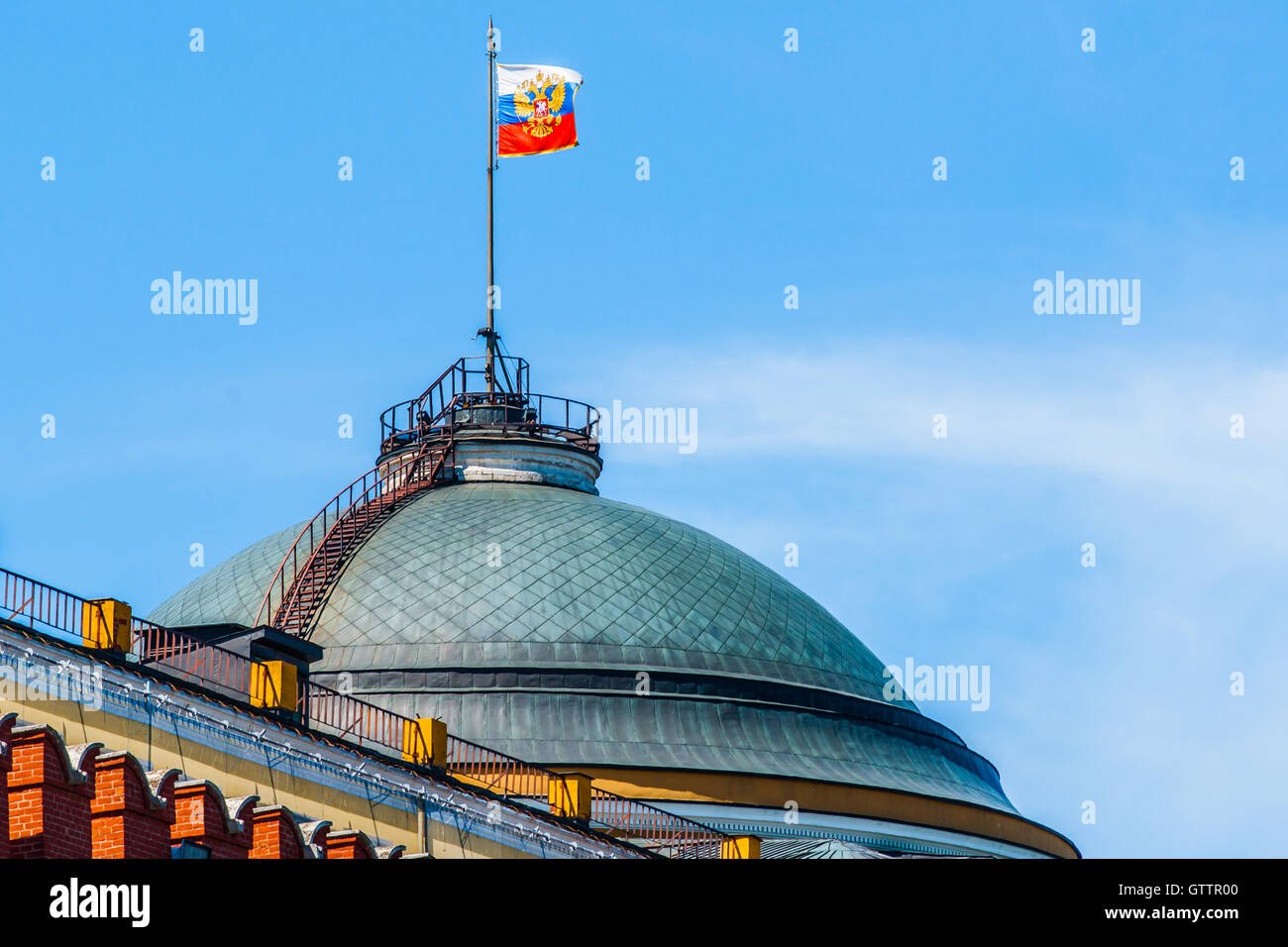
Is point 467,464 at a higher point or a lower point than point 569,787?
higher

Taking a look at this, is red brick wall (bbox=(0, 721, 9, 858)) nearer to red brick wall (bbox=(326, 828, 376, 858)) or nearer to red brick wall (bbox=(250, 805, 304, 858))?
red brick wall (bbox=(250, 805, 304, 858))

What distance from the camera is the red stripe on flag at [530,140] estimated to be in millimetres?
76812

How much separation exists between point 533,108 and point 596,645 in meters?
17.7

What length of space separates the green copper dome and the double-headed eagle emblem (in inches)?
417

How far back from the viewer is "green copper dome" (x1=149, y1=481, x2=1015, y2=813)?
63.8m

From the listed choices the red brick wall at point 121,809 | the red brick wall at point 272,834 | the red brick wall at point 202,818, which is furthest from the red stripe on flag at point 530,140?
the red brick wall at point 121,809

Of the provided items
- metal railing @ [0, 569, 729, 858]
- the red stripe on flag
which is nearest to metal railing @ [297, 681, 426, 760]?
metal railing @ [0, 569, 729, 858]

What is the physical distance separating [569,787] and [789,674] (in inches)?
643

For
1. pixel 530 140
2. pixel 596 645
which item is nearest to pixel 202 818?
pixel 596 645

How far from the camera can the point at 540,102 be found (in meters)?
77.4

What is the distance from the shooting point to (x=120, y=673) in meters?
38.5

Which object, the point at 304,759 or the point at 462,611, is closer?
the point at 304,759
